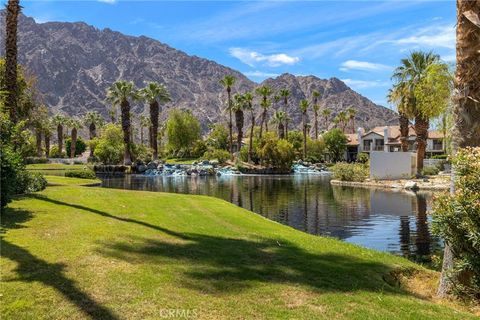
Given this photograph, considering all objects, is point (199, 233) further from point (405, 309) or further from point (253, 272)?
point (405, 309)

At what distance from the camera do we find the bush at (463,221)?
9.31 m

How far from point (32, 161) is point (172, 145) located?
3638 cm

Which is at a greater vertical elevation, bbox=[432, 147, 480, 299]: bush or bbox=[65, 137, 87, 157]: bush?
bbox=[65, 137, 87, 157]: bush

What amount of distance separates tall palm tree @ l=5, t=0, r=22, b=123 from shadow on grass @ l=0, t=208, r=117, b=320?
12651 millimetres

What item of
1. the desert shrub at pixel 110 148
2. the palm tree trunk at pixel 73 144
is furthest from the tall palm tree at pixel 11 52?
the palm tree trunk at pixel 73 144

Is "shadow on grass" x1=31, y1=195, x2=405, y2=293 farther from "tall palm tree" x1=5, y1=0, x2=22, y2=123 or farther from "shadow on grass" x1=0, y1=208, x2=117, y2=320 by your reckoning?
"tall palm tree" x1=5, y1=0, x2=22, y2=123

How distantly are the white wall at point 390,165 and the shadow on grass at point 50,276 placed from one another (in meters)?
50.2

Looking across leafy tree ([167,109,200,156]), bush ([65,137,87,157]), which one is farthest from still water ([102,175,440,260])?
bush ([65,137,87,157])

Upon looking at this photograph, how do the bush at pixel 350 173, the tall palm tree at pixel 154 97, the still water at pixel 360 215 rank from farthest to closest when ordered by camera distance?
the tall palm tree at pixel 154 97, the bush at pixel 350 173, the still water at pixel 360 215

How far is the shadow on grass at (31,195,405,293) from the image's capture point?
29.9ft

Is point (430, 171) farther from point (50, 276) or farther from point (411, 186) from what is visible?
point (50, 276)

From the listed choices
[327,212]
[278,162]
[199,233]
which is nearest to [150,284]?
[199,233]

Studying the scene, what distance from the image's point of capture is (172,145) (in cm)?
11119

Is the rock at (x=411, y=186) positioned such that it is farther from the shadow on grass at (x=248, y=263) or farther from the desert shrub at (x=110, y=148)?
the desert shrub at (x=110, y=148)
